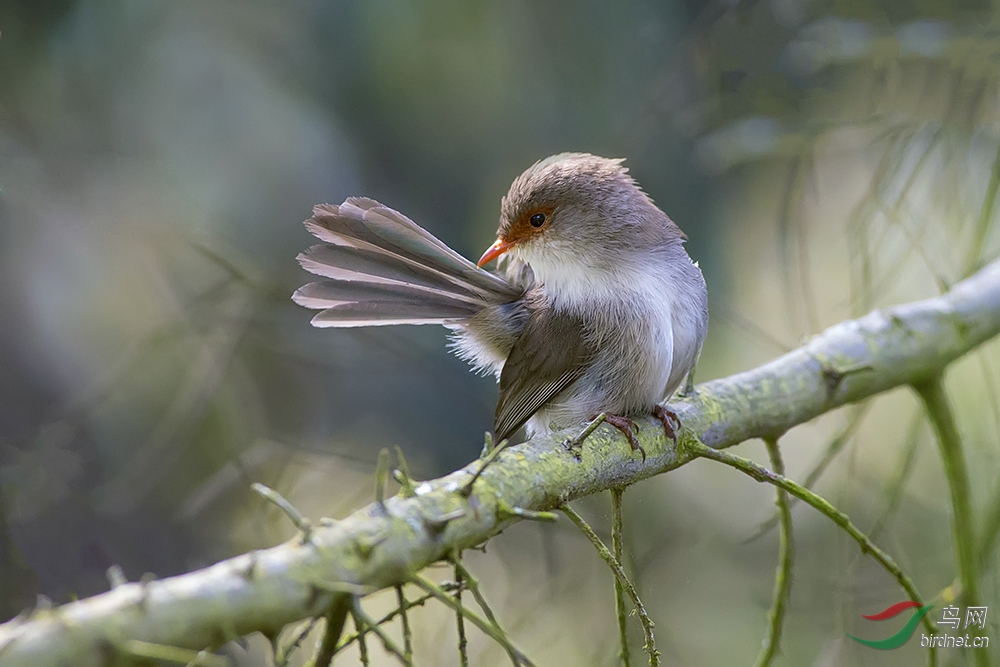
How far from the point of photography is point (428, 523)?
1605 millimetres

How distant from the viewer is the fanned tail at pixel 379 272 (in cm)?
273

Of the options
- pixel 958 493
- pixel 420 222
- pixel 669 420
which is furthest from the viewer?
pixel 420 222

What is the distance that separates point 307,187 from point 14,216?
1222 mm

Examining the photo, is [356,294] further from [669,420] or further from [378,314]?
[669,420]

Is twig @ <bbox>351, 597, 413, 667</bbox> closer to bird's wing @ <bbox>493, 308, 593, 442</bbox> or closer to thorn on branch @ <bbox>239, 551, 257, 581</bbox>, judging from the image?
thorn on branch @ <bbox>239, 551, 257, 581</bbox>

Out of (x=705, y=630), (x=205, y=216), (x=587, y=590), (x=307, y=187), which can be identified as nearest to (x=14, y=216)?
(x=205, y=216)

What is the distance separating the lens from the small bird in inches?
113

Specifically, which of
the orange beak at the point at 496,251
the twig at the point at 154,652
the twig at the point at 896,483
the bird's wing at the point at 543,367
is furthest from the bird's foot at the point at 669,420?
the twig at the point at 154,652

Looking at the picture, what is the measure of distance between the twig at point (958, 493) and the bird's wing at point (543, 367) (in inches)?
44.5

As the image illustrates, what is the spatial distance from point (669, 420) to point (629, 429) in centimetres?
21

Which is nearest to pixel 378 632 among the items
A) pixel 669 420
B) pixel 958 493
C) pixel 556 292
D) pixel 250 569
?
pixel 250 569

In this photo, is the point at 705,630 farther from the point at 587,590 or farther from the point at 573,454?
the point at 573,454

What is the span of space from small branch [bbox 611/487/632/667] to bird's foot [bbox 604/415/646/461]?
116 millimetres

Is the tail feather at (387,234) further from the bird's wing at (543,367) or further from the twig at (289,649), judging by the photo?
the twig at (289,649)
